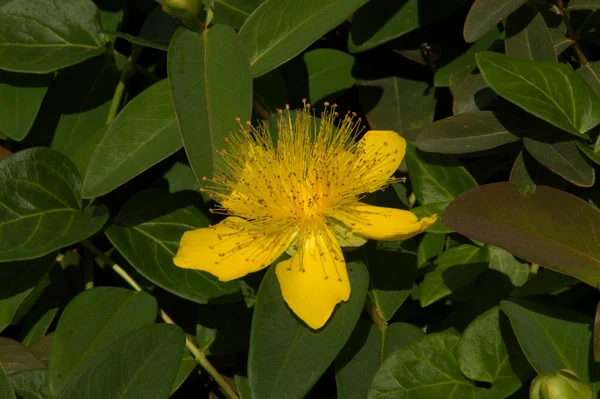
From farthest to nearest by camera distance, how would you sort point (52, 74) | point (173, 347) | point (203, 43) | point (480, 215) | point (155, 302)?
1. point (52, 74)
2. point (155, 302)
3. point (203, 43)
4. point (173, 347)
5. point (480, 215)

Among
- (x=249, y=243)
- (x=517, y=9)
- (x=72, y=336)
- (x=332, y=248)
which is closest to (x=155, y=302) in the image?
(x=72, y=336)

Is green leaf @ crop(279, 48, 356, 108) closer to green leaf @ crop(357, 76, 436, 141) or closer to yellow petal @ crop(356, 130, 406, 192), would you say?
green leaf @ crop(357, 76, 436, 141)

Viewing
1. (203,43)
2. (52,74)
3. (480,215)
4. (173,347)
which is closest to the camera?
(480,215)

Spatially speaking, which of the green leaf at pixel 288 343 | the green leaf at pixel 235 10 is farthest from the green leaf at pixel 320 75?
Result: the green leaf at pixel 288 343

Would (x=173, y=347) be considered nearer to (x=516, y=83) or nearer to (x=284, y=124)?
(x=284, y=124)

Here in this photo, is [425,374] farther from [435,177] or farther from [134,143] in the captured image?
[134,143]

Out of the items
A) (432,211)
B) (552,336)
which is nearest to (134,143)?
(432,211)

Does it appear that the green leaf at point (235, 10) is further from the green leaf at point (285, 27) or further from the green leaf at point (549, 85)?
the green leaf at point (549, 85)
